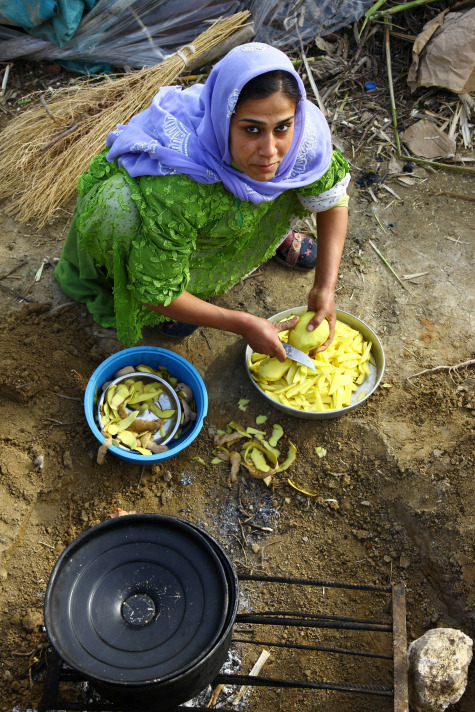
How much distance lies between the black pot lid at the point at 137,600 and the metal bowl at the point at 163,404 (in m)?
0.85

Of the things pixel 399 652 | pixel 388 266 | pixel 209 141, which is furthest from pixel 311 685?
pixel 388 266

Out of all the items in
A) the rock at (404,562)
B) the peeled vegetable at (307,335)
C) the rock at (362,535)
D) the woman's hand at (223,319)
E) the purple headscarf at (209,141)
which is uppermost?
the purple headscarf at (209,141)

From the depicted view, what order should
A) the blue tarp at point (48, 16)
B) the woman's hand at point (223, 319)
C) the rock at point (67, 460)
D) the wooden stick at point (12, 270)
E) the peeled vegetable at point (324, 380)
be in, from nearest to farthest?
the woman's hand at point (223, 319) < the rock at point (67, 460) < the peeled vegetable at point (324, 380) < the wooden stick at point (12, 270) < the blue tarp at point (48, 16)

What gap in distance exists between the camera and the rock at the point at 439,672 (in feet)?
6.96

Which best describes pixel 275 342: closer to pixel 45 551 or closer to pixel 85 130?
pixel 45 551

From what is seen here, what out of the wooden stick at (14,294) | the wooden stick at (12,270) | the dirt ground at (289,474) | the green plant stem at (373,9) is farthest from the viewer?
the green plant stem at (373,9)

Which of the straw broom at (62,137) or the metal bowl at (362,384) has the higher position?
the straw broom at (62,137)

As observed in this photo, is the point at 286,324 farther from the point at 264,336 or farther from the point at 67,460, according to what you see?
the point at 67,460

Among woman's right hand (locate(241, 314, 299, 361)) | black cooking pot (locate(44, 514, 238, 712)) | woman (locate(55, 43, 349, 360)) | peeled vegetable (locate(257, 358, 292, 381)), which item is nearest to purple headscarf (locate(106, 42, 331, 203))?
woman (locate(55, 43, 349, 360))

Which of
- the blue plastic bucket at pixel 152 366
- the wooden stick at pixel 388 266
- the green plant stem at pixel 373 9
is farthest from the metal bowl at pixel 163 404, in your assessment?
the green plant stem at pixel 373 9

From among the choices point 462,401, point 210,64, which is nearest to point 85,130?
point 210,64

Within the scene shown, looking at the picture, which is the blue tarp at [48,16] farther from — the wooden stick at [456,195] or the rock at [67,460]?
the rock at [67,460]

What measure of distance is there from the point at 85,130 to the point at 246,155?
221cm

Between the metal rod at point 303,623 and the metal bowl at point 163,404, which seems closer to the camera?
the metal rod at point 303,623
